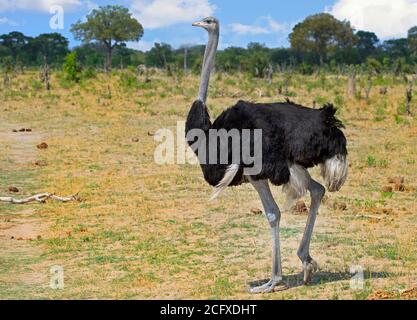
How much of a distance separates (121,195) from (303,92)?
13240mm

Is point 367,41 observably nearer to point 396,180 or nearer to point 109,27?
point 109,27

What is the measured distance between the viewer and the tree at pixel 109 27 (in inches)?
1455

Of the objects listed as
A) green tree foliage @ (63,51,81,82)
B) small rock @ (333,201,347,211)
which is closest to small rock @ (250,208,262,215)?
small rock @ (333,201,347,211)

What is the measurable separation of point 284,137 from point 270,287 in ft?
3.07

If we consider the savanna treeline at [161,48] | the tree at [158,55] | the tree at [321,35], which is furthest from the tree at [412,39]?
the tree at [158,55]

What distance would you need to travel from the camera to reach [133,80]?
22469 mm

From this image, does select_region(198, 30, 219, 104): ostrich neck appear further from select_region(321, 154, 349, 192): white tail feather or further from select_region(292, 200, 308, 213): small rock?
select_region(292, 200, 308, 213): small rock

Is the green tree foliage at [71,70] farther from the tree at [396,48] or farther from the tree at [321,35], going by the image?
the tree at [396,48]

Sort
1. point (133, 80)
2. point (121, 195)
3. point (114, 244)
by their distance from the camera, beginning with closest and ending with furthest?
point (114, 244)
point (121, 195)
point (133, 80)

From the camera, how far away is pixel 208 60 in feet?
16.8

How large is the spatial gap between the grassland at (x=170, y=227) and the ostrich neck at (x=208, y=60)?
130 centimetres

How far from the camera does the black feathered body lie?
14.8 ft
